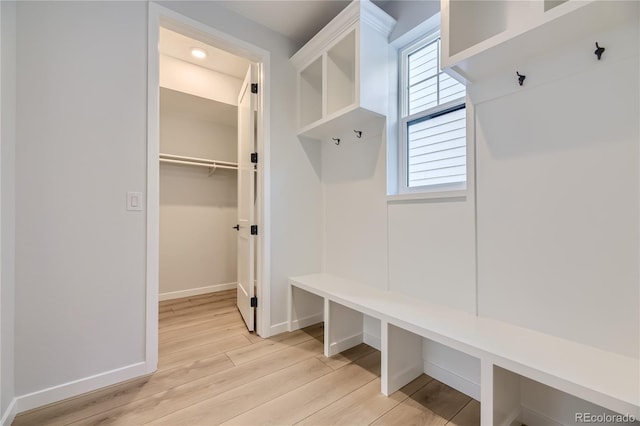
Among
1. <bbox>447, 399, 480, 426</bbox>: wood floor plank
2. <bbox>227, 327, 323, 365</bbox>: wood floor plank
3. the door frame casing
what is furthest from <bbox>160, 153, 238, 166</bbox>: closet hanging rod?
<bbox>447, 399, 480, 426</bbox>: wood floor plank

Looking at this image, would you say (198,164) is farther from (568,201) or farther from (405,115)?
(568,201)

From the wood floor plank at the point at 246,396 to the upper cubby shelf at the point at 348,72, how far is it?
1745 mm

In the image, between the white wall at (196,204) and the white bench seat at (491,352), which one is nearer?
the white bench seat at (491,352)

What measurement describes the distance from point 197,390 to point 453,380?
1.51m

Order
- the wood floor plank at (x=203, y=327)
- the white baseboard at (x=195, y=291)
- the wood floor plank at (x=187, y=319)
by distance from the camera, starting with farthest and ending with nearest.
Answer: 1. the white baseboard at (x=195, y=291)
2. the wood floor plank at (x=187, y=319)
3. the wood floor plank at (x=203, y=327)

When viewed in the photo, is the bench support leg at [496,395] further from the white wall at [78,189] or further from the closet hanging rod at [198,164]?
the closet hanging rod at [198,164]

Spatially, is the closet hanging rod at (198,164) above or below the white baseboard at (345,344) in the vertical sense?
above

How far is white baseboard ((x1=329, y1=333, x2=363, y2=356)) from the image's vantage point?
6.51 feet

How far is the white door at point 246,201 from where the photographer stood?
2363mm

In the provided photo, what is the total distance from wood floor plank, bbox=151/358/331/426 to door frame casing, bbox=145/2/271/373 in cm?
55

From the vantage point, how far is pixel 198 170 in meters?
3.52

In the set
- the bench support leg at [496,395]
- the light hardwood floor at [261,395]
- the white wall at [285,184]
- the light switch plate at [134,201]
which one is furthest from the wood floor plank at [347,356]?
the light switch plate at [134,201]

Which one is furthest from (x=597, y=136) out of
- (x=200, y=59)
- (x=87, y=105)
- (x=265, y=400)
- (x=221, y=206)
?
(x=221, y=206)

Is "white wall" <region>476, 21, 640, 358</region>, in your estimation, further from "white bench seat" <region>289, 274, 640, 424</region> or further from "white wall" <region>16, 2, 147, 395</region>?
"white wall" <region>16, 2, 147, 395</region>
